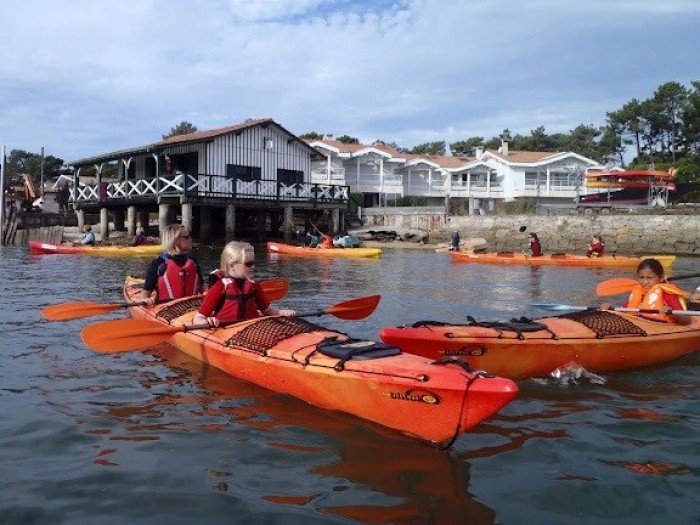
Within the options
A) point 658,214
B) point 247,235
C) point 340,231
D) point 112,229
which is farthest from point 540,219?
point 112,229

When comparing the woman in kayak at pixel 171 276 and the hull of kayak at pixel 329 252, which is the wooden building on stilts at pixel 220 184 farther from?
the woman in kayak at pixel 171 276

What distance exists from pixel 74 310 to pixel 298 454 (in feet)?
13.2

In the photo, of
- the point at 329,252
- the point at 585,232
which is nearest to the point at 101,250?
the point at 329,252

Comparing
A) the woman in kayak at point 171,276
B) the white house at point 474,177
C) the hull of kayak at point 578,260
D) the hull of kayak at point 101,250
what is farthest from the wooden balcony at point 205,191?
the woman in kayak at point 171,276

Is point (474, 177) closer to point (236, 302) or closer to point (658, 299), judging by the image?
point (658, 299)

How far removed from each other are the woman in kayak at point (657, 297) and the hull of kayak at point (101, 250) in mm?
16708

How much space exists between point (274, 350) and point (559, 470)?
2.43 m

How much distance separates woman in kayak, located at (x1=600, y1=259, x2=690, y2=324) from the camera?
6973mm

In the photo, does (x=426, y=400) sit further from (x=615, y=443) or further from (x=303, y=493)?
(x=615, y=443)

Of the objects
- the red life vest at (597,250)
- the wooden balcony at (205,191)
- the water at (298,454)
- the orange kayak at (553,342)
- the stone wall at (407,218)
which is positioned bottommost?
the water at (298,454)

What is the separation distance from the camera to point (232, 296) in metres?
6.13

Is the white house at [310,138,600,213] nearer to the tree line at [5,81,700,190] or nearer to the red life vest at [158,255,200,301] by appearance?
the tree line at [5,81,700,190]

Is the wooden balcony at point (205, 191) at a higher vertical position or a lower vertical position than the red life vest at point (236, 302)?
higher

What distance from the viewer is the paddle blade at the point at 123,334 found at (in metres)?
5.69
